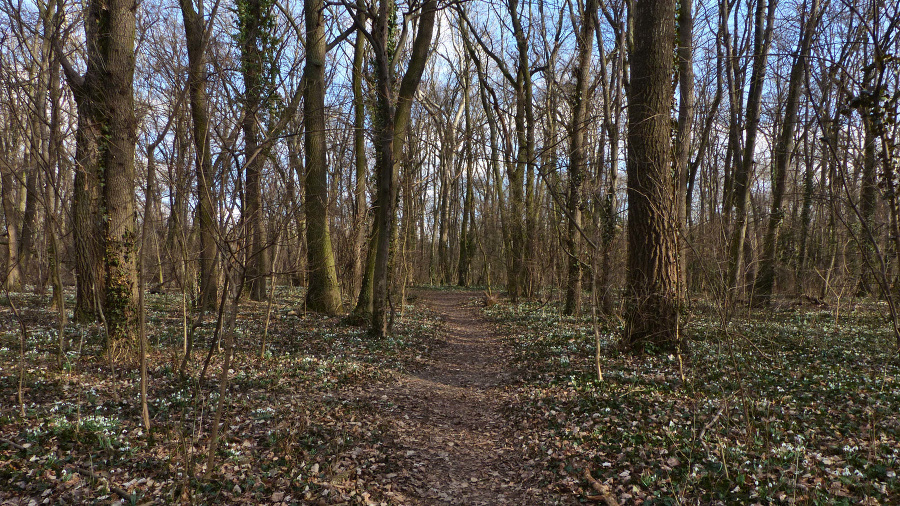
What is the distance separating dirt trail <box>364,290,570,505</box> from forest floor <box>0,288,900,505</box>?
0.03 m

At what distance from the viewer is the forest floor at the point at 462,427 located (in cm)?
394

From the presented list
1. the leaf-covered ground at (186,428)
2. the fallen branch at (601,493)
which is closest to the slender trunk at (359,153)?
the leaf-covered ground at (186,428)

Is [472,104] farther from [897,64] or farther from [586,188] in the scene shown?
[897,64]

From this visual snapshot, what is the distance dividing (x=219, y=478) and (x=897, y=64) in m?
8.11

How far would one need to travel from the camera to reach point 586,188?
13.6 metres

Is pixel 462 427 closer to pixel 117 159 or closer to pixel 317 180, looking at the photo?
pixel 117 159

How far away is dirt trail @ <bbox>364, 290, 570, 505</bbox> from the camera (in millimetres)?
4395

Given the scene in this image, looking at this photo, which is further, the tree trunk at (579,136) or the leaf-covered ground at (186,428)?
the tree trunk at (579,136)

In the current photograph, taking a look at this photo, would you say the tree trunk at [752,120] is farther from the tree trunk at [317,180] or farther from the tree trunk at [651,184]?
the tree trunk at [317,180]

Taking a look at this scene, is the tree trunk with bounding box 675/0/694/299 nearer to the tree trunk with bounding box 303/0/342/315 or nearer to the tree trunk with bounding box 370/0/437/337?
the tree trunk with bounding box 370/0/437/337

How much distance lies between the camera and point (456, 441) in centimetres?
563

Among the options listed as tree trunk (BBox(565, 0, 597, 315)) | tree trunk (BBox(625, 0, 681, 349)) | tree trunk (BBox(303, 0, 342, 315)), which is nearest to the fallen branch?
tree trunk (BBox(625, 0, 681, 349))

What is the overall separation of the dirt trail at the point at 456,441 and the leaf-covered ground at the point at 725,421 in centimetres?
38

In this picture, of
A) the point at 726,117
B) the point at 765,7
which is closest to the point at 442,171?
the point at 726,117
